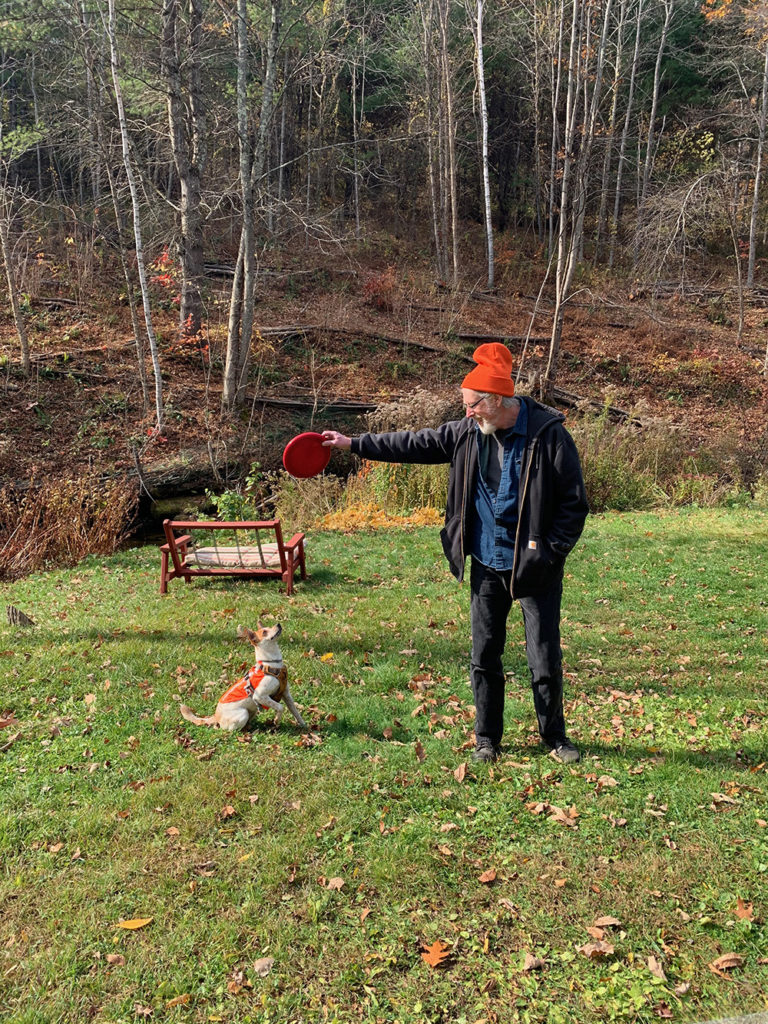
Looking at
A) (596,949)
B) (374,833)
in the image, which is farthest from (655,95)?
(596,949)

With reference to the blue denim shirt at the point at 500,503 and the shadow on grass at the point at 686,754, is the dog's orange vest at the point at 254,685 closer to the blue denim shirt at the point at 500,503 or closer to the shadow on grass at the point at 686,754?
the blue denim shirt at the point at 500,503

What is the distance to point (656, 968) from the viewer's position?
270 centimetres

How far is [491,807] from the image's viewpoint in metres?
3.75

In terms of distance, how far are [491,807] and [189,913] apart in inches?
62.7

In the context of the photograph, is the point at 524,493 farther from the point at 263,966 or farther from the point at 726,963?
the point at 263,966

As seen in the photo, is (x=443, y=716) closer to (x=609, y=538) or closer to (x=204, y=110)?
(x=609, y=538)

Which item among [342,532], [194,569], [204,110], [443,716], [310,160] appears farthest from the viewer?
[310,160]

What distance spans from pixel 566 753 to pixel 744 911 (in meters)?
1.27

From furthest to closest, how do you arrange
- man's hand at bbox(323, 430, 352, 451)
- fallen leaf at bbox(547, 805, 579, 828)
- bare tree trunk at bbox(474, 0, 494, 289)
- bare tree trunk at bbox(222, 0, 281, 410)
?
bare tree trunk at bbox(474, 0, 494, 289) → bare tree trunk at bbox(222, 0, 281, 410) → man's hand at bbox(323, 430, 352, 451) → fallen leaf at bbox(547, 805, 579, 828)

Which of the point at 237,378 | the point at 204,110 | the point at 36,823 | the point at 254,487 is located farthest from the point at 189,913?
the point at 204,110

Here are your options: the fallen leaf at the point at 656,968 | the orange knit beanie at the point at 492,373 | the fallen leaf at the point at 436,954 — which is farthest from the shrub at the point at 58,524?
→ the fallen leaf at the point at 656,968

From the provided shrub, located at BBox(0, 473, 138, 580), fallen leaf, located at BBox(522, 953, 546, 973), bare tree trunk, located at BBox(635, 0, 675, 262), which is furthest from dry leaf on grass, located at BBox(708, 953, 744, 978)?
bare tree trunk, located at BBox(635, 0, 675, 262)

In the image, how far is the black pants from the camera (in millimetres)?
3752

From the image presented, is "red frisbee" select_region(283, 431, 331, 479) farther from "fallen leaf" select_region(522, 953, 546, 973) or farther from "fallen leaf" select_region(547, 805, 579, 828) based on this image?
"fallen leaf" select_region(522, 953, 546, 973)
